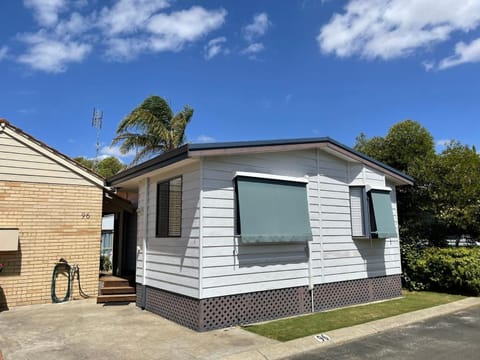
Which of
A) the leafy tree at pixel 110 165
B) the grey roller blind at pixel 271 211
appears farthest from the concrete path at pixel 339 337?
the leafy tree at pixel 110 165

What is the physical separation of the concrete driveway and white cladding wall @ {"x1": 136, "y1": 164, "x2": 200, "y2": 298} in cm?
76

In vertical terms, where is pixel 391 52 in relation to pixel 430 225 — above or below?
above

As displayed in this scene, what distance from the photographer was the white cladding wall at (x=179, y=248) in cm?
625

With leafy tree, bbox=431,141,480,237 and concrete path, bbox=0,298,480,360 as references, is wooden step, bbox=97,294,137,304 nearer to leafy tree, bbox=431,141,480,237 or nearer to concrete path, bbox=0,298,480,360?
concrete path, bbox=0,298,480,360

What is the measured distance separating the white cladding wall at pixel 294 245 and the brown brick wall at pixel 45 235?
471 cm

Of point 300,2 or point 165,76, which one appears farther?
point 165,76

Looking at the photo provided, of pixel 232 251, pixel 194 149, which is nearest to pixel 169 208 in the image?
pixel 232 251

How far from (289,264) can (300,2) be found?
26.3ft

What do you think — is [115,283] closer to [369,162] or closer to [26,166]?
[26,166]

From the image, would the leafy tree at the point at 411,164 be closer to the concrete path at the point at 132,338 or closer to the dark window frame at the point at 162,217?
the concrete path at the point at 132,338

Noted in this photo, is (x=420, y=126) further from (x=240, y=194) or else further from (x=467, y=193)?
(x=240, y=194)

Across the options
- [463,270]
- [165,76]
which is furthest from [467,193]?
[165,76]

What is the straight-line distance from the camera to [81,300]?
8.91 m

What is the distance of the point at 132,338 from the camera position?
18.2ft
